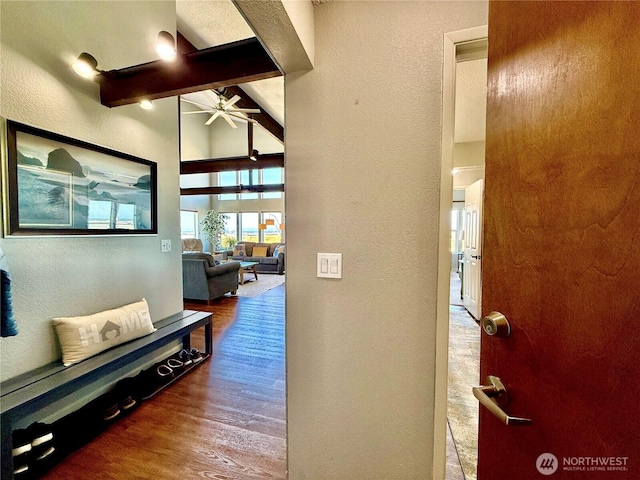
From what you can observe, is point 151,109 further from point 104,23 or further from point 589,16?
point 589,16

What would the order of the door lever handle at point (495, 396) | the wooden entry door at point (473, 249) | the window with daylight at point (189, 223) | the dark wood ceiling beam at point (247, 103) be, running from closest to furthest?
the door lever handle at point (495, 396), the wooden entry door at point (473, 249), the dark wood ceiling beam at point (247, 103), the window with daylight at point (189, 223)

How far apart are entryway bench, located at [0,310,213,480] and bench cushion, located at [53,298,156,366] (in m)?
0.05

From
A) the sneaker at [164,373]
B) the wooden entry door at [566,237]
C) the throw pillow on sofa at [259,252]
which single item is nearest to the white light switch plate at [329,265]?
the wooden entry door at [566,237]

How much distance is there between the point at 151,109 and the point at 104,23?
0.62 m

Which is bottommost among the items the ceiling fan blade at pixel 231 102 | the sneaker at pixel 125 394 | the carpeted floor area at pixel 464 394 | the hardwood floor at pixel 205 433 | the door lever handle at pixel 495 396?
the hardwood floor at pixel 205 433

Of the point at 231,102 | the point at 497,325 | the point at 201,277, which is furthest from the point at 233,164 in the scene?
the point at 497,325

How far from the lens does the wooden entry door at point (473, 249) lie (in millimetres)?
3656

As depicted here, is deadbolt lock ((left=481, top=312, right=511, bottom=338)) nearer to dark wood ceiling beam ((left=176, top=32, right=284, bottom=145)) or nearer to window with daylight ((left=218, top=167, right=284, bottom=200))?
dark wood ceiling beam ((left=176, top=32, right=284, bottom=145))

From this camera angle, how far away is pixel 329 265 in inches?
44.8

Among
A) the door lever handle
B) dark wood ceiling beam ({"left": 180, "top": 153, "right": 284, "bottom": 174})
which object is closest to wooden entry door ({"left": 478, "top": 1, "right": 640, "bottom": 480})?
the door lever handle

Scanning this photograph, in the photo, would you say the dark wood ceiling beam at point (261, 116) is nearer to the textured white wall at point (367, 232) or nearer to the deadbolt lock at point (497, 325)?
the textured white wall at point (367, 232)

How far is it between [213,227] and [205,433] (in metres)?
8.80

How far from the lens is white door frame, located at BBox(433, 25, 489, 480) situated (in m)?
0.97

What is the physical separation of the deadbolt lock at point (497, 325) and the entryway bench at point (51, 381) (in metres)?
2.09
